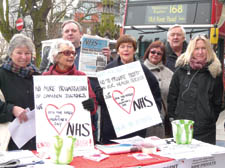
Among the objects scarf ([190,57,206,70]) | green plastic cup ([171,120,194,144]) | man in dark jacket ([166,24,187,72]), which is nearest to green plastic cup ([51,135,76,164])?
green plastic cup ([171,120,194,144])

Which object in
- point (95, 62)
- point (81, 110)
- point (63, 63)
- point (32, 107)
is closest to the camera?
point (81, 110)

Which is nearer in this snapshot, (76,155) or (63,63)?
(76,155)

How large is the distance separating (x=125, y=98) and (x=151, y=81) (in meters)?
0.47

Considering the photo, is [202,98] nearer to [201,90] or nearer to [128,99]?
[201,90]

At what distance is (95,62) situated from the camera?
416 centimetres

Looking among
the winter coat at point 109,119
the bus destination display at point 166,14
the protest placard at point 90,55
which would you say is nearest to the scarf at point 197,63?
the winter coat at point 109,119

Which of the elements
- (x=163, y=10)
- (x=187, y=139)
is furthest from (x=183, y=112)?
(x=163, y=10)

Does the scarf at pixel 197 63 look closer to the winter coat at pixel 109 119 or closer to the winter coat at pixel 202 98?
the winter coat at pixel 202 98

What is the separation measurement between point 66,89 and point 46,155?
58 centimetres

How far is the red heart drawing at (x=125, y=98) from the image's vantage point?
3326 millimetres

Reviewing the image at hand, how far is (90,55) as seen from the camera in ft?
13.6

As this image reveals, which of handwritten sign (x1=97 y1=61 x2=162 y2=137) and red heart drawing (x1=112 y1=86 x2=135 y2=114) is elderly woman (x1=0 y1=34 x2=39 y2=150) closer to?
handwritten sign (x1=97 y1=61 x2=162 y2=137)

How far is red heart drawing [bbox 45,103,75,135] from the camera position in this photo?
291cm

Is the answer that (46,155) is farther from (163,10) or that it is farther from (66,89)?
(163,10)
